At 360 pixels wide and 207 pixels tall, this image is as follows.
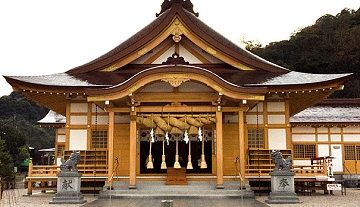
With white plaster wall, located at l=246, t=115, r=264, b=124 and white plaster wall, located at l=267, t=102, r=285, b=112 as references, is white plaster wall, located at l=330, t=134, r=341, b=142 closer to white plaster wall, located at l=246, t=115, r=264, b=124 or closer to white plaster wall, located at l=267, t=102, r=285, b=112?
white plaster wall, located at l=267, t=102, r=285, b=112

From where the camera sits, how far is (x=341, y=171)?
2720 cm

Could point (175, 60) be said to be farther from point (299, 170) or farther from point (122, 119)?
point (299, 170)

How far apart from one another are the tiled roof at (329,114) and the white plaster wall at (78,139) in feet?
44.7

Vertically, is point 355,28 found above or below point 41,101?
above

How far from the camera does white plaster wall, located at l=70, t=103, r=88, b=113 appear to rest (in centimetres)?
1869

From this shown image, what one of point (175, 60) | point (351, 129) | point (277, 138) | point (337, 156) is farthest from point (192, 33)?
point (337, 156)

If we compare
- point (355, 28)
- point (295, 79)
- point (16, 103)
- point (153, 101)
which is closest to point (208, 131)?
point (153, 101)

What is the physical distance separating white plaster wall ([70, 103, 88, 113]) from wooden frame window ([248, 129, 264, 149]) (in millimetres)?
7453

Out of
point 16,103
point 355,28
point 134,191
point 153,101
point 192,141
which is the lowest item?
point 134,191

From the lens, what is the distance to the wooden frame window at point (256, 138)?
60.3ft

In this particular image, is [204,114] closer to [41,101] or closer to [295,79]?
[295,79]

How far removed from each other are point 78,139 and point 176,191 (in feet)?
17.8

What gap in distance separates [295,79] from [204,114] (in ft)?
14.8

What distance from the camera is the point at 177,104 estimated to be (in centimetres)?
1716
